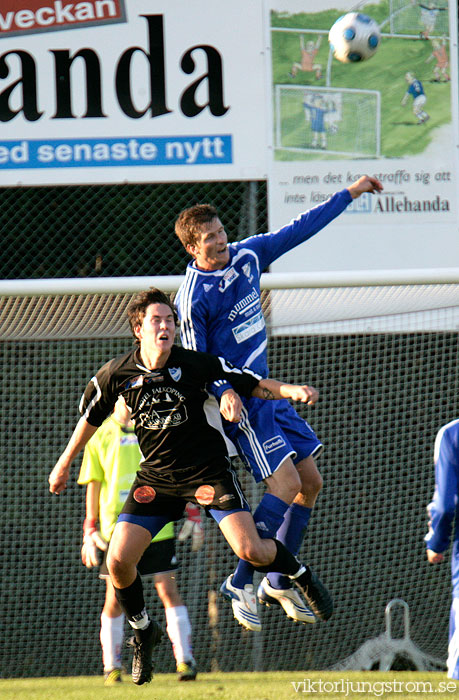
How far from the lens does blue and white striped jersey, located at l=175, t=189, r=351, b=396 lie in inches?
193

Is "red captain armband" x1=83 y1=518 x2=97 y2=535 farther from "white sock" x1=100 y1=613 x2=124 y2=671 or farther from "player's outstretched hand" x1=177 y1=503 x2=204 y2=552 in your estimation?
"player's outstretched hand" x1=177 y1=503 x2=204 y2=552

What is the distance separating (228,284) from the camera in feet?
16.2

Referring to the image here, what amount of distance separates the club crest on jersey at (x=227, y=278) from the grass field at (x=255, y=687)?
2.30m

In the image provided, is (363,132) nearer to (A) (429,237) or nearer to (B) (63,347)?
(A) (429,237)

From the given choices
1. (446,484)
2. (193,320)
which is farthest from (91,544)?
(446,484)

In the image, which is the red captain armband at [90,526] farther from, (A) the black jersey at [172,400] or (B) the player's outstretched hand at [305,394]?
(B) the player's outstretched hand at [305,394]

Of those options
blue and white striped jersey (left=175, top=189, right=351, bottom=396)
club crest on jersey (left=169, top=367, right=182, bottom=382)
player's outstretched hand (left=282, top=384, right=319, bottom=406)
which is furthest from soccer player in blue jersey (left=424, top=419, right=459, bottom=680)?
club crest on jersey (left=169, top=367, right=182, bottom=382)

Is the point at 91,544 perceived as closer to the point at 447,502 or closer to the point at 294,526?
the point at 294,526

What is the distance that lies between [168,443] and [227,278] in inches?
33.7

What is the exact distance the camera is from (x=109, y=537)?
21.5 ft

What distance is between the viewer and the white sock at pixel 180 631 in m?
6.33

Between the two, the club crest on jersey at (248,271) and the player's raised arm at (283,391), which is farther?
the club crest on jersey at (248,271)

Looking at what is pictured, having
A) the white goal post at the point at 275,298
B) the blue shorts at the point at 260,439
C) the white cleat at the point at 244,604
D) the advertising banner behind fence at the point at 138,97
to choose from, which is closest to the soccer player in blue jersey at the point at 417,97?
the advertising banner behind fence at the point at 138,97

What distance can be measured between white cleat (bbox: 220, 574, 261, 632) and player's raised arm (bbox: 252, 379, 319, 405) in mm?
959
